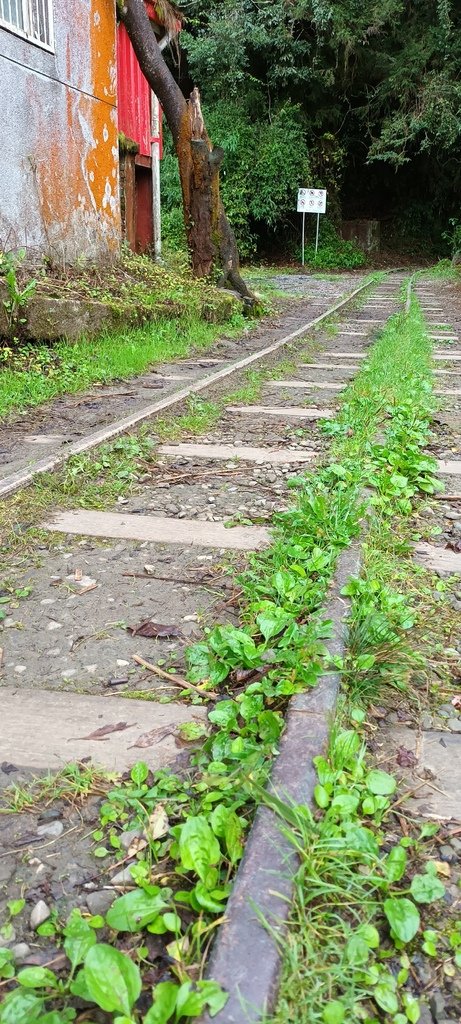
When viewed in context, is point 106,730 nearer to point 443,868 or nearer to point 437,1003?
point 443,868

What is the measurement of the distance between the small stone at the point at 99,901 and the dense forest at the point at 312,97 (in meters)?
22.7

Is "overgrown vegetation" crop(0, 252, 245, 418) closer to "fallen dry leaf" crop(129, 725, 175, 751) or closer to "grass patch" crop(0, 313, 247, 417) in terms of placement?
"grass patch" crop(0, 313, 247, 417)

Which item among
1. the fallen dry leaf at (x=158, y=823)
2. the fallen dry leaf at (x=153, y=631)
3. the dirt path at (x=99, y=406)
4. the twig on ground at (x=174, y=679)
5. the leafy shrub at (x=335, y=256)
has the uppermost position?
the leafy shrub at (x=335, y=256)

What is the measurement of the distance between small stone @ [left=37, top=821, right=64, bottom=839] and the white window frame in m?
7.47

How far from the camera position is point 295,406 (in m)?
5.67

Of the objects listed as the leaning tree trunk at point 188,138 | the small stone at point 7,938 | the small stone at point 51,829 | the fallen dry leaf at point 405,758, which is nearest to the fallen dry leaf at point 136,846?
the small stone at point 51,829

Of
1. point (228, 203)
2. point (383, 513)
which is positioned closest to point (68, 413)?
point (383, 513)

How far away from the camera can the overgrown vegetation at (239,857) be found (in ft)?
3.93

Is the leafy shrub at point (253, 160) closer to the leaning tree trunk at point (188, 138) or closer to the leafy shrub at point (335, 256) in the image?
the leafy shrub at point (335, 256)

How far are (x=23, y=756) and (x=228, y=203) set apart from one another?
2566 cm

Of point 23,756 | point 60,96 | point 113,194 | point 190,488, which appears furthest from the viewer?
point 113,194

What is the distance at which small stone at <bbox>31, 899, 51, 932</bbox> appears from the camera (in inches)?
54.0

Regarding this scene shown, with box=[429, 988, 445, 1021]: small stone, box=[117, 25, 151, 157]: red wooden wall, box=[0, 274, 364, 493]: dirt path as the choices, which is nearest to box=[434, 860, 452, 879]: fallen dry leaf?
box=[429, 988, 445, 1021]: small stone

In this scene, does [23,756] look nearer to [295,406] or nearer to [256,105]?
[295,406]
